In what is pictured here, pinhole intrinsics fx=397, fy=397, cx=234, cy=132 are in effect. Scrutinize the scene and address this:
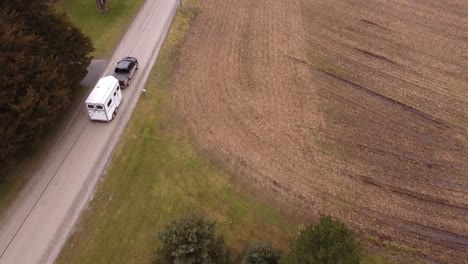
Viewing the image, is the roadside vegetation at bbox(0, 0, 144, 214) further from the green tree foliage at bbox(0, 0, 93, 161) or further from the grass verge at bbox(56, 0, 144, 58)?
the green tree foliage at bbox(0, 0, 93, 161)

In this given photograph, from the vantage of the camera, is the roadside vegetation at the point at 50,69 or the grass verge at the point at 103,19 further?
the grass verge at the point at 103,19

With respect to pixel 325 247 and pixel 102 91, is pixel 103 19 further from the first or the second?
pixel 325 247

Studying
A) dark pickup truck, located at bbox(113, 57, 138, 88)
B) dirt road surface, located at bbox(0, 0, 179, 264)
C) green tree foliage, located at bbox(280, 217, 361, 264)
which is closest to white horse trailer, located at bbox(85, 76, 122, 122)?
dirt road surface, located at bbox(0, 0, 179, 264)

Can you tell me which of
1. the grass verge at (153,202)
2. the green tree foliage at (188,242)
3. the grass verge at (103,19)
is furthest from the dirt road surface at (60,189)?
the green tree foliage at (188,242)

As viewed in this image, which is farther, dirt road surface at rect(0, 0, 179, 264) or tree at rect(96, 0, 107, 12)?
tree at rect(96, 0, 107, 12)

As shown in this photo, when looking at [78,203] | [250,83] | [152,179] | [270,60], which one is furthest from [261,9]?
[78,203]

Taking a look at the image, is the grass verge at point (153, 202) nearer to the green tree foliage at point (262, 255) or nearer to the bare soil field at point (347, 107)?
the bare soil field at point (347, 107)

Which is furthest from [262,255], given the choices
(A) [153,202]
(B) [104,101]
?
(B) [104,101]

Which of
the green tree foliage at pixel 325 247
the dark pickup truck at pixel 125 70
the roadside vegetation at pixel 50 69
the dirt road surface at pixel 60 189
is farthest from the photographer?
the dark pickup truck at pixel 125 70
